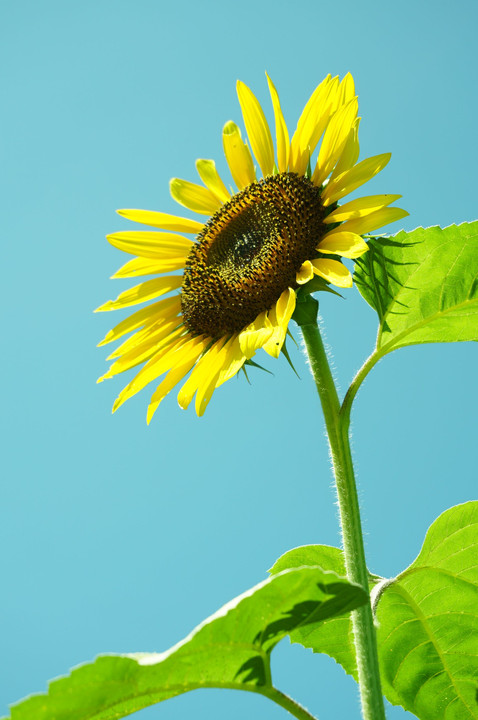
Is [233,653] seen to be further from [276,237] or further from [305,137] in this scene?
[305,137]

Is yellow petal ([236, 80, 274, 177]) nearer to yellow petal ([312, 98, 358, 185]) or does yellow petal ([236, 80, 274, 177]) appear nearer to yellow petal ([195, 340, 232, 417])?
yellow petal ([312, 98, 358, 185])

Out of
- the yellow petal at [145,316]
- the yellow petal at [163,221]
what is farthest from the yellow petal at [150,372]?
the yellow petal at [163,221]

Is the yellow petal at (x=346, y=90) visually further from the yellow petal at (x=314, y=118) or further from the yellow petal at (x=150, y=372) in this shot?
the yellow petal at (x=150, y=372)

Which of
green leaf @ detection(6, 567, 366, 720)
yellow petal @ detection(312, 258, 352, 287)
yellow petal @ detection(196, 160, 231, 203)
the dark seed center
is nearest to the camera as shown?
green leaf @ detection(6, 567, 366, 720)

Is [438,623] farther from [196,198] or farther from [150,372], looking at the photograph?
[196,198]

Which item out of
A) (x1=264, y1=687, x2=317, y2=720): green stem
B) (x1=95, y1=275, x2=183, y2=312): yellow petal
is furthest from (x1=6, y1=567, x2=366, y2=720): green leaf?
(x1=95, y1=275, x2=183, y2=312): yellow petal

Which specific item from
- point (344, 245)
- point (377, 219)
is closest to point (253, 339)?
point (344, 245)
